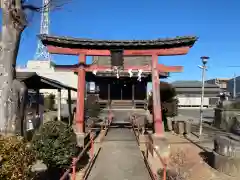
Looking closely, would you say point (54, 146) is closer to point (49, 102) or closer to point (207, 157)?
point (207, 157)

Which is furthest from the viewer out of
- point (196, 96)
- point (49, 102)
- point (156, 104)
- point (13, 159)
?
point (196, 96)

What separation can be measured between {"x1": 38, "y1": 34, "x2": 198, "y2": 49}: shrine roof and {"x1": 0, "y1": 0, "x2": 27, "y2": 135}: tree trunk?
7.02 m

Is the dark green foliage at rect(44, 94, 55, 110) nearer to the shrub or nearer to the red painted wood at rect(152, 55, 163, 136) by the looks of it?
the red painted wood at rect(152, 55, 163, 136)

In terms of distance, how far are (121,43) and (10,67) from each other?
792 centimetres

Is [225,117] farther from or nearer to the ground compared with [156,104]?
nearer to the ground

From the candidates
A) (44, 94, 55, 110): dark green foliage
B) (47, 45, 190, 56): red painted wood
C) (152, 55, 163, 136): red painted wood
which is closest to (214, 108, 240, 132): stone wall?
(47, 45, 190, 56): red painted wood

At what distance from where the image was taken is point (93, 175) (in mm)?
8867

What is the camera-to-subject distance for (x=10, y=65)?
7.52 meters

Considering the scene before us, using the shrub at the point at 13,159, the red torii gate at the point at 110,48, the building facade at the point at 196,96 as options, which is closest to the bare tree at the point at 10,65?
the shrub at the point at 13,159

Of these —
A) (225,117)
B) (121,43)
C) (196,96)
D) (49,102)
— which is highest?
(121,43)

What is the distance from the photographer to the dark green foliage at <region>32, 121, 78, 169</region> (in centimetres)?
764

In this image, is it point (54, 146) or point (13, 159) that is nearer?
point (13, 159)

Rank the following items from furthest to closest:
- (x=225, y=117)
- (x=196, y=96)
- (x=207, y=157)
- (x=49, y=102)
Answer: (x=196, y=96) < (x=49, y=102) < (x=225, y=117) < (x=207, y=157)

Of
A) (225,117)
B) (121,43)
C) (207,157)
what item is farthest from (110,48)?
(225,117)
